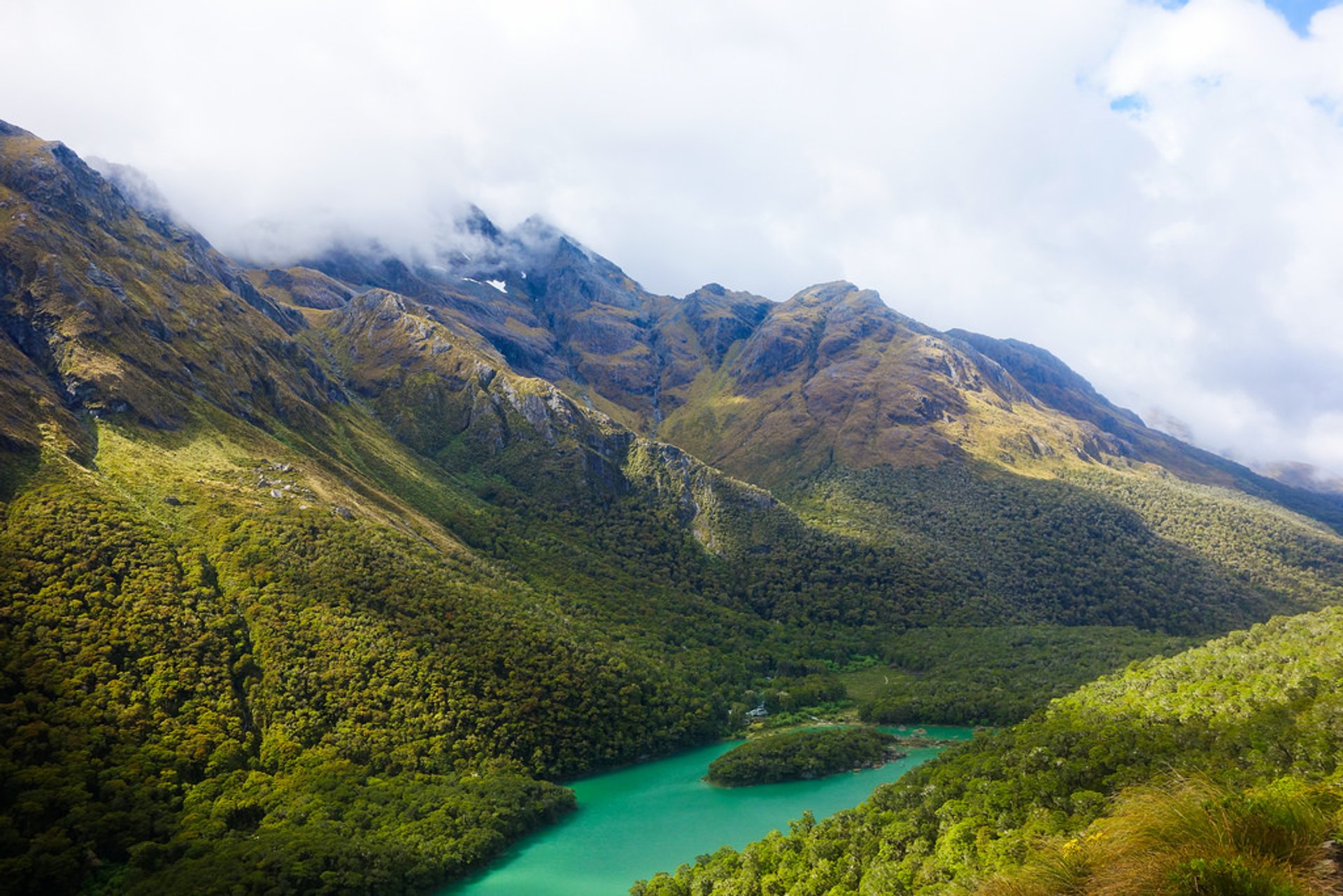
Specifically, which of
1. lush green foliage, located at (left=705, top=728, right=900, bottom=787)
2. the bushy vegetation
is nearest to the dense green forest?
lush green foliage, located at (left=705, top=728, right=900, bottom=787)

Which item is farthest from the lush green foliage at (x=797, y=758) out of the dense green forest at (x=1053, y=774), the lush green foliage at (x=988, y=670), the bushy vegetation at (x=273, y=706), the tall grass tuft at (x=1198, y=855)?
the tall grass tuft at (x=1198, y=855)

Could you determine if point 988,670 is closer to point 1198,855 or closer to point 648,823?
point 648,823

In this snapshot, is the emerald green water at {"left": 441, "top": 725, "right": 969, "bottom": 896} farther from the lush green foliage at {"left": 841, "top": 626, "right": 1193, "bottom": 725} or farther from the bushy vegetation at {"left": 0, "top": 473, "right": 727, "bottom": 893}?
the lush green foliage at {"left": 841, "top": 626, "right": 1193, "bottom": 725}

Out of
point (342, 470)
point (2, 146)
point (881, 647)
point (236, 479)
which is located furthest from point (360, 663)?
point (2, 146)

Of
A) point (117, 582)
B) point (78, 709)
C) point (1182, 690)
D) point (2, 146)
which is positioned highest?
point (2, 146)

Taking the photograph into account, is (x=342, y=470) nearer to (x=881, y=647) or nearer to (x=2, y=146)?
(x=2, y=146)

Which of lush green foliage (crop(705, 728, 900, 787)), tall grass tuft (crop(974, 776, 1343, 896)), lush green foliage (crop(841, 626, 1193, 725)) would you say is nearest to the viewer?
tall grass tuft (crop(974, 776, 1343, 896))
